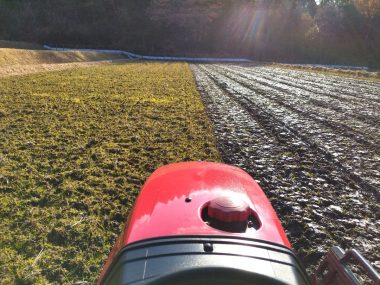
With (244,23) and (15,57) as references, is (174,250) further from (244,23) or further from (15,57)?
(244,23)

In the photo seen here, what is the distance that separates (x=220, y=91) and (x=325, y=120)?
4.57m

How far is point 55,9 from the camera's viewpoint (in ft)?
141

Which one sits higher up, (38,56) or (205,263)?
(205,263)

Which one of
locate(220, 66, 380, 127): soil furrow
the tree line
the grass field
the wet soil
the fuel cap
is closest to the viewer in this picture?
the fuel cap

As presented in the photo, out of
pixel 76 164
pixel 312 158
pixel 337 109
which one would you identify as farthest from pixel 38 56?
pixel 312 158

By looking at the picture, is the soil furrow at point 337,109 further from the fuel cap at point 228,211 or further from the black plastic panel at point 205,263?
the black plastic panel at point 205,263

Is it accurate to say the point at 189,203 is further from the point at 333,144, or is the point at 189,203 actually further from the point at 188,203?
the point at 333,144

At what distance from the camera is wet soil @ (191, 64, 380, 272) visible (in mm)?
3301

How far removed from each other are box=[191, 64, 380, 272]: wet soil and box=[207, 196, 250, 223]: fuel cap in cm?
163

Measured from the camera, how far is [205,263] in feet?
4.16

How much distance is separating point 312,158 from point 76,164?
3.33m

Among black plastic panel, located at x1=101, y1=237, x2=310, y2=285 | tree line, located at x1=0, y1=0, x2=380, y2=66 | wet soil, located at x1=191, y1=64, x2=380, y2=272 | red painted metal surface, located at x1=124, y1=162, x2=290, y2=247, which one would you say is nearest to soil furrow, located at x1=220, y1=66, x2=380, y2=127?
wet soil, located at x1=191, y1=64, x2=380, y2=272

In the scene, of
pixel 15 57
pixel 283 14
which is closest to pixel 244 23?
pixel 283 14

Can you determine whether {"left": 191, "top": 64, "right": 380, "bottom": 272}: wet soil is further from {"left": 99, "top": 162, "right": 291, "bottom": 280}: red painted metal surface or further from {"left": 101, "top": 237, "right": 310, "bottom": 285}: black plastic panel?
{"left": 101, "top": 237, "right": 310, "bottom": 285}: black plastic panel
